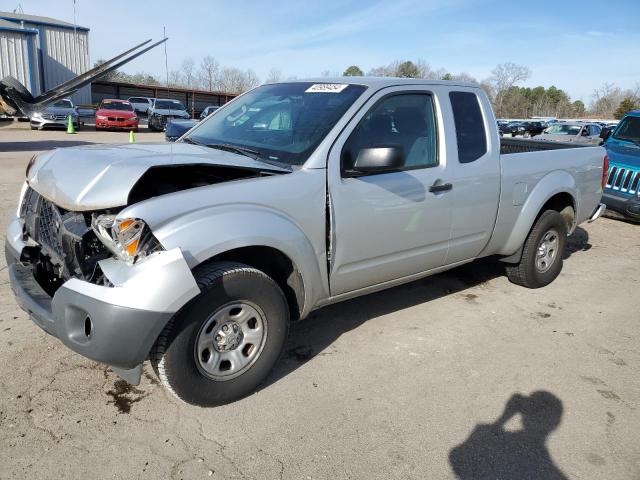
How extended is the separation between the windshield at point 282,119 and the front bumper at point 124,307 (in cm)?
115

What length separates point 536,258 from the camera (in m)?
5.18

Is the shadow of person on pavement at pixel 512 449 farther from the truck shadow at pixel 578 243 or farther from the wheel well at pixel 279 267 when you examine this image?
the truck shadow at pixel 578 243

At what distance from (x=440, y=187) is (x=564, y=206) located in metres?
2.25

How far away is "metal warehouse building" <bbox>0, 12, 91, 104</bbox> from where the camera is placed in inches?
1193

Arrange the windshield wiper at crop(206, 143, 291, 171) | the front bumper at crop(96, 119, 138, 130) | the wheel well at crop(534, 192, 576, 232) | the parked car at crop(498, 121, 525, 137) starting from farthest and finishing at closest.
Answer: the parked car at crop(498, 121, 525, 137)
the front bumper at crop(96, 119, 138, 130)
the wheel well at crop(534, 192, 576, 232)
the windshield wiper at crop(206, 143, 291, 171)

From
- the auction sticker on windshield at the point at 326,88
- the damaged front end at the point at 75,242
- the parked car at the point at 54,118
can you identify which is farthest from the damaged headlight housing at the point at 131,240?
the parked car at the point at 54,118

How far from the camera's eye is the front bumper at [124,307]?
246 centimetres

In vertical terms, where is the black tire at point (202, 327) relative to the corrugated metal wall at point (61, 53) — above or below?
below

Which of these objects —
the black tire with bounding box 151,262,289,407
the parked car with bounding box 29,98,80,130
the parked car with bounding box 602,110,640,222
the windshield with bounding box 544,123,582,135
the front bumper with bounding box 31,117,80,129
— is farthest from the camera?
the front bumper with bounding box 31,117,80,129

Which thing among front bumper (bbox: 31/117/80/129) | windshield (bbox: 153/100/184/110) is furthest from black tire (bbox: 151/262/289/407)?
windshield (bbox: 153/100/184/110)

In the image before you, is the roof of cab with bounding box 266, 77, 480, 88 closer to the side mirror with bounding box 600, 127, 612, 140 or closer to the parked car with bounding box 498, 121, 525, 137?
the side mirror with bounding box 600, 127, 612, 140

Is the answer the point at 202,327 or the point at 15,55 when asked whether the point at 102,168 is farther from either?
the point at 15,55

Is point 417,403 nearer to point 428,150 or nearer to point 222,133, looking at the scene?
point 428,150

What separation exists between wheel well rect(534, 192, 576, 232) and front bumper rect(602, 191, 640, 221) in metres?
3.82
